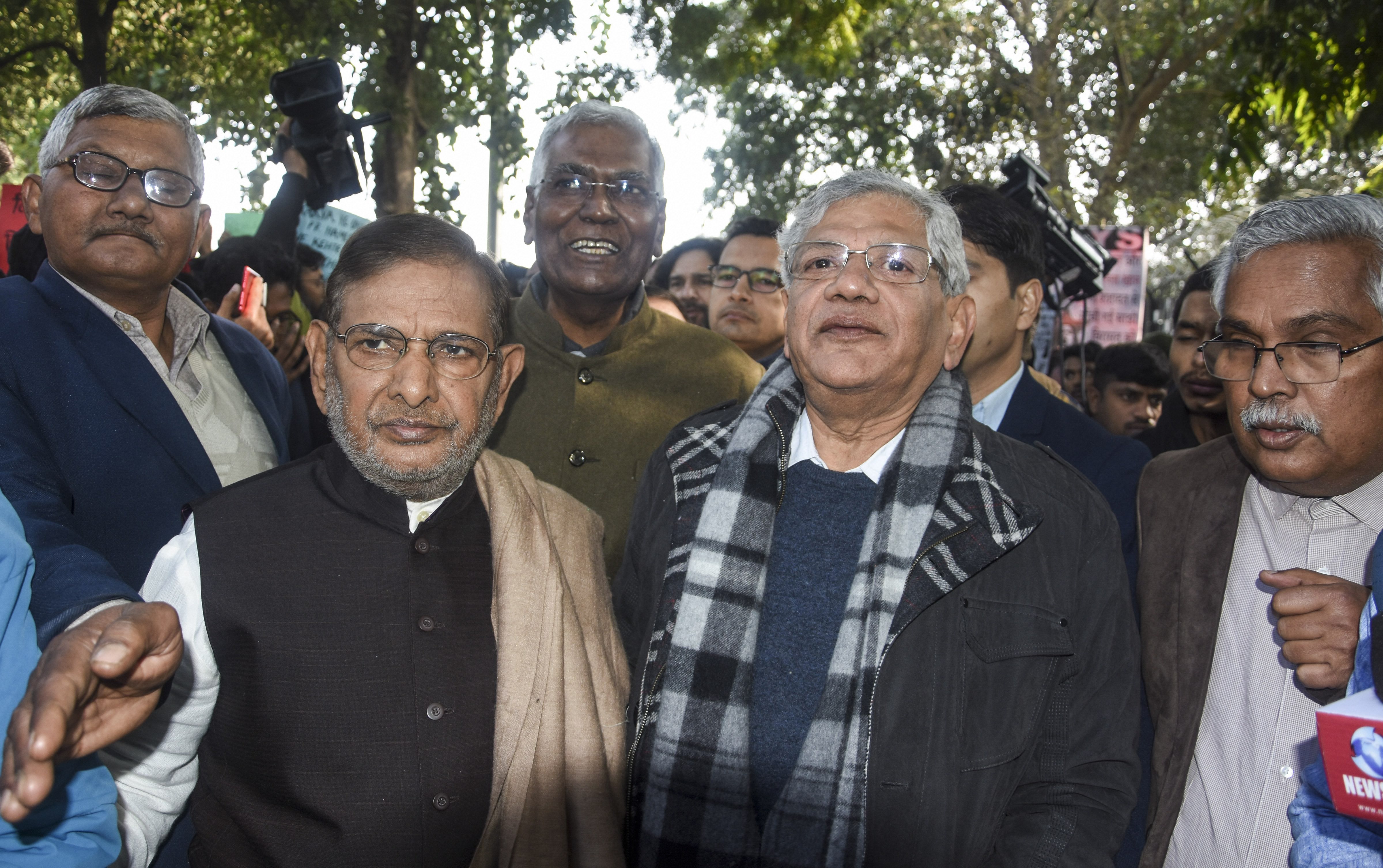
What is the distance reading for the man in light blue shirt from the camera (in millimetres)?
1563

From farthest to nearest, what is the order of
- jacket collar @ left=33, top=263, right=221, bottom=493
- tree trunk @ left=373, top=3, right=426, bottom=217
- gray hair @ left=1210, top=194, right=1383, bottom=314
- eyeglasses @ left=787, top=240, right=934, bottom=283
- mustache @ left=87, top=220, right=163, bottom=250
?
tree trunk @ left=373, top=3, right=426, bottom=217
mustache @ left=87, top=220, right=163, bottom=250
jacket collar @ left=33, top=263, right=221, bottom=493
eyeglasses @ left=787, top=240, right=934, bottom=283
gray hair @ left=1210, top=194, right=1383, bottom=314

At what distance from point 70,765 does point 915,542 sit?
5.10 ft

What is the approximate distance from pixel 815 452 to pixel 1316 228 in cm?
114

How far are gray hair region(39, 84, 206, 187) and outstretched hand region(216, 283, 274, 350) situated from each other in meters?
1.52

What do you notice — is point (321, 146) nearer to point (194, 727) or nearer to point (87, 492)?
point (87, 492)

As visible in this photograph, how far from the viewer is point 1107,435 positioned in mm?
2955

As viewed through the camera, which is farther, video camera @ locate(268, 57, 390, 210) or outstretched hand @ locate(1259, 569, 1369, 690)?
video camera @ locate(268, 57, 390, 210)

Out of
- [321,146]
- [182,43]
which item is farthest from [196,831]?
[182,43]

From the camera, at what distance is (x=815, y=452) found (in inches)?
99.3

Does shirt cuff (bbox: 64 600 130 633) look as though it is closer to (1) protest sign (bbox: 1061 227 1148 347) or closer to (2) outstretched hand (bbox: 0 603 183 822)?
→ (2) outstretched hand (bbox: 0 603 183 822)

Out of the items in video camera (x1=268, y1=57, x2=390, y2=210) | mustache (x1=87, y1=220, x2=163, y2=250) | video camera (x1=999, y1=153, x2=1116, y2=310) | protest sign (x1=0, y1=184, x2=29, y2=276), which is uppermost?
video camera (x1=268, y1=57, x2=390, y2=210)

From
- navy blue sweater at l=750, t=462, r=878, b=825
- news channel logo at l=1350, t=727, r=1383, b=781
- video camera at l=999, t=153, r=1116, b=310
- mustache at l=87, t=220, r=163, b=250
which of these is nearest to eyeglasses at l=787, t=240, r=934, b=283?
navy blue sweater at l=750, t=462, r=878, b=825

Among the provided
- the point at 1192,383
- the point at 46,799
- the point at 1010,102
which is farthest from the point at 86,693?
the point at 1010,102

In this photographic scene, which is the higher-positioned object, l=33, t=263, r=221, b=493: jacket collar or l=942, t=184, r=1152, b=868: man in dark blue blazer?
l=942, t=184, r=1152, b=868: man in dark blue blazer
